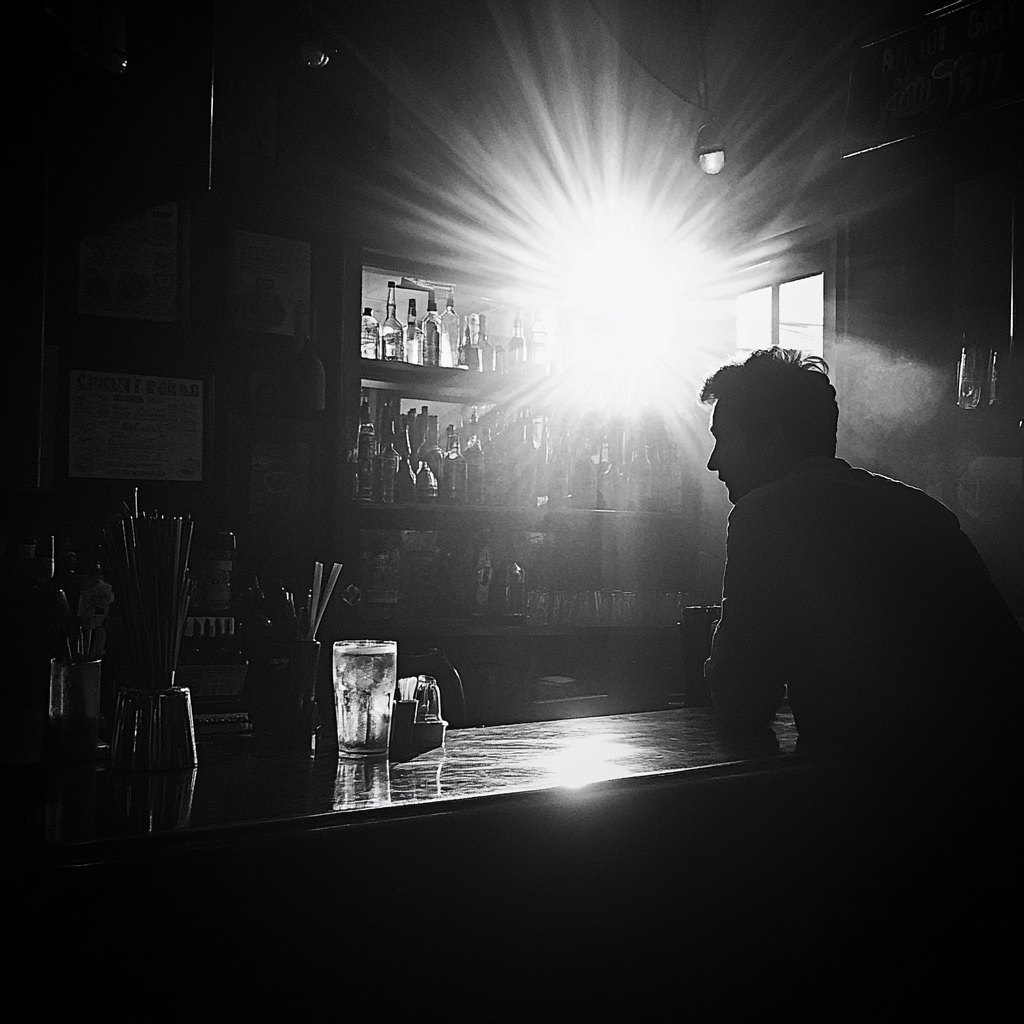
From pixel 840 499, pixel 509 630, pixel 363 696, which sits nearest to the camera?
pixel 363 696

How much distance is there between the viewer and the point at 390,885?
4.00ft

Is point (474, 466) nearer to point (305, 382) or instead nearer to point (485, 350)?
point (485, 350)

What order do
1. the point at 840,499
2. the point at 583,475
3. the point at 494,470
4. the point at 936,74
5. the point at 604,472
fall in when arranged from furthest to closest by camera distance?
the point at 604,472
the point at 583,475
the point at 494,470
the point at 936,74
the point at 840,499

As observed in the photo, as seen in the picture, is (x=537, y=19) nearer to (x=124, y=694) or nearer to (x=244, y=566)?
(x=244, y=566)

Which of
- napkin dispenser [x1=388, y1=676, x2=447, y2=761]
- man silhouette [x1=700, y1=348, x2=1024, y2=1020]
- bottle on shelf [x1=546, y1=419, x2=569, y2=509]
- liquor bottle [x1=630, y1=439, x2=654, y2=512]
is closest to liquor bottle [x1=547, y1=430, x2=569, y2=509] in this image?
bottle on shelf [x1=546, y1=419, x2=569, y2=509]

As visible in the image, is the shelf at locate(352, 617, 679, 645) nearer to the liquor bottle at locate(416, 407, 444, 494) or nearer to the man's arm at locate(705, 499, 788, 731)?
the liquor bottle at locate(416, 407, 444, 494)

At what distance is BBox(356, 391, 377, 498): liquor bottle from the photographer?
3.32 meters

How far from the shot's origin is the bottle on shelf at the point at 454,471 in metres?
3.46

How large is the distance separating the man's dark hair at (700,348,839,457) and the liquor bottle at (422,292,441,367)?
1337mm

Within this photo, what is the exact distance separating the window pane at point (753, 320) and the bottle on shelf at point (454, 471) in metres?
1.10

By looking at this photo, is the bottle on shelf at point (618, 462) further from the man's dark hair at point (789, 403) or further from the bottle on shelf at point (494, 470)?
the man's dark hair at point (789, 403)

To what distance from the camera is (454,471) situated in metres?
3.52

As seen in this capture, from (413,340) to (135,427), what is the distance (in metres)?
0.95

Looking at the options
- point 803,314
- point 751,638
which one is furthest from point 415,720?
point 803,314
